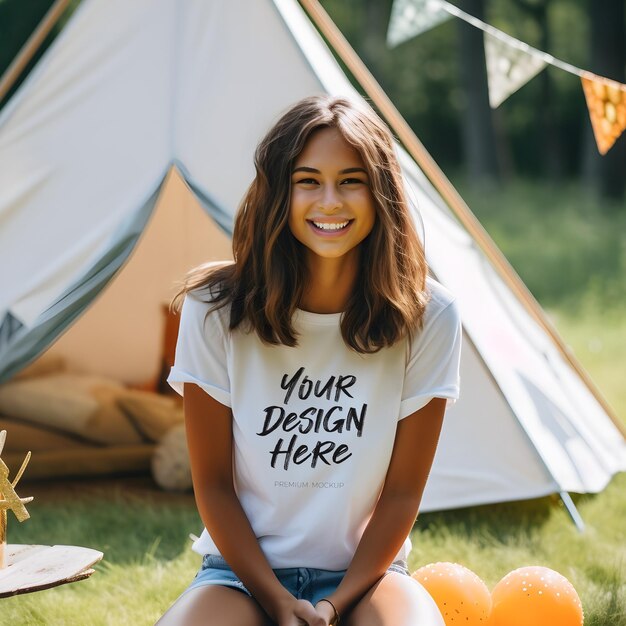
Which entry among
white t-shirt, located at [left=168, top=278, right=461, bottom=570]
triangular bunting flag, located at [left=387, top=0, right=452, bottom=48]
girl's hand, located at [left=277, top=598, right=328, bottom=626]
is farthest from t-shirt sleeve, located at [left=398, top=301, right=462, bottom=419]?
triangular bunting flag, located at [left=387, top=0, right=452, bottom=48]

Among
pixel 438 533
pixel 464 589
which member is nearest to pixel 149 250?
pixel 438 533

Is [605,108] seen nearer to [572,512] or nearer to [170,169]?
[572,512]

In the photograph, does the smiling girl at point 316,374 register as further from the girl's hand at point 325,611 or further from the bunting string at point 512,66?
the bunting string at point 512,66

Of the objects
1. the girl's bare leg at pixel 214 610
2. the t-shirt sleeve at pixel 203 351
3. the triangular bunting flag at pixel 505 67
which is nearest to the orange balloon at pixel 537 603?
the girl's bare leg at pixel 214 610

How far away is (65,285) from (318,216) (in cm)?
161

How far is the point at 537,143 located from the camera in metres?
16.6

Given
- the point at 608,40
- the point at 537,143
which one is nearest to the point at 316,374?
the point at 608,40

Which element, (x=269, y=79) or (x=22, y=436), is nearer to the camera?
(x=269, y=79)

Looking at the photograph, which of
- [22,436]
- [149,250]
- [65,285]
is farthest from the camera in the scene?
[149,250]

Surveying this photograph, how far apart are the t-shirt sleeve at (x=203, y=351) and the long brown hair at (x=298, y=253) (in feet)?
0.12

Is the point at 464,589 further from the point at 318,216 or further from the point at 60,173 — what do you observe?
the point at 60,173

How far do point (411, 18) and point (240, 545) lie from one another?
2.64 metres

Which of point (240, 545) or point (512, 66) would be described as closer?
point (240, 545)

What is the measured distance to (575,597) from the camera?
2512mm
